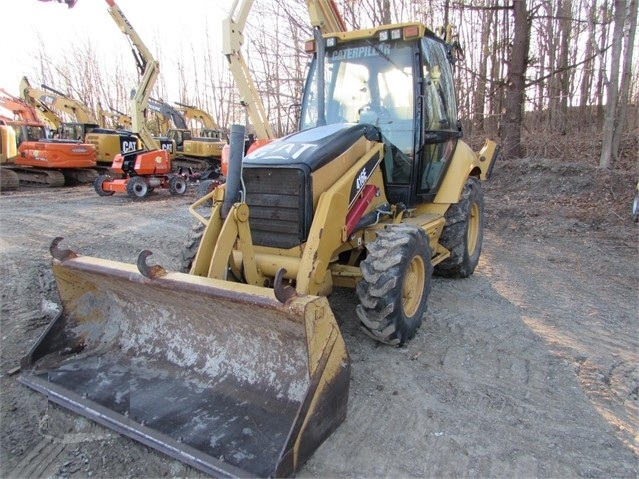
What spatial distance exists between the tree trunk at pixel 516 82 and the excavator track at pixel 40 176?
13485 millimetres

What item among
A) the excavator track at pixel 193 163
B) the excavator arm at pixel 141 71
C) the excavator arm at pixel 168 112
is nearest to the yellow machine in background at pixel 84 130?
the excavator arm at pixel 168 112

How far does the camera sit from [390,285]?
3.27 meters

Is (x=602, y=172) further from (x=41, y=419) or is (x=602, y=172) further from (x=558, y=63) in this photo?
(x=41, y=419)

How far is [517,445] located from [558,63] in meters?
18.0

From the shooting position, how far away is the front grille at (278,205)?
3.46m

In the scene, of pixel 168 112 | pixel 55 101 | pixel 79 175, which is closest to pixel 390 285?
pixel 79 175

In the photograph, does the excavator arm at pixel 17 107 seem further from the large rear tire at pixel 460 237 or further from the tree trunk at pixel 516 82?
the large rear tire at pixel 460 237

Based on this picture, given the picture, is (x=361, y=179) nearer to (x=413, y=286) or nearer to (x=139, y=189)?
(x=413, y=286)

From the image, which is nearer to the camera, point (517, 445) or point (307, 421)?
point (307, 421)

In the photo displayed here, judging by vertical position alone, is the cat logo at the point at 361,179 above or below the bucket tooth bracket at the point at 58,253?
above

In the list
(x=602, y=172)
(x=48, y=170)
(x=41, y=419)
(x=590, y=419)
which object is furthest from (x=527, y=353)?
(x=48, y=170)

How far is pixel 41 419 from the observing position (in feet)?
9.09

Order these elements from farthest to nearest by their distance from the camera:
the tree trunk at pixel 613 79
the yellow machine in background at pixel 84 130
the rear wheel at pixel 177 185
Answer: the yellow machine in background at pixel 84 130 < the rear wheel at pixel 177 185 < the tree trunk at pixel 613 79

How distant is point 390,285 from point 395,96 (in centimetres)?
212
